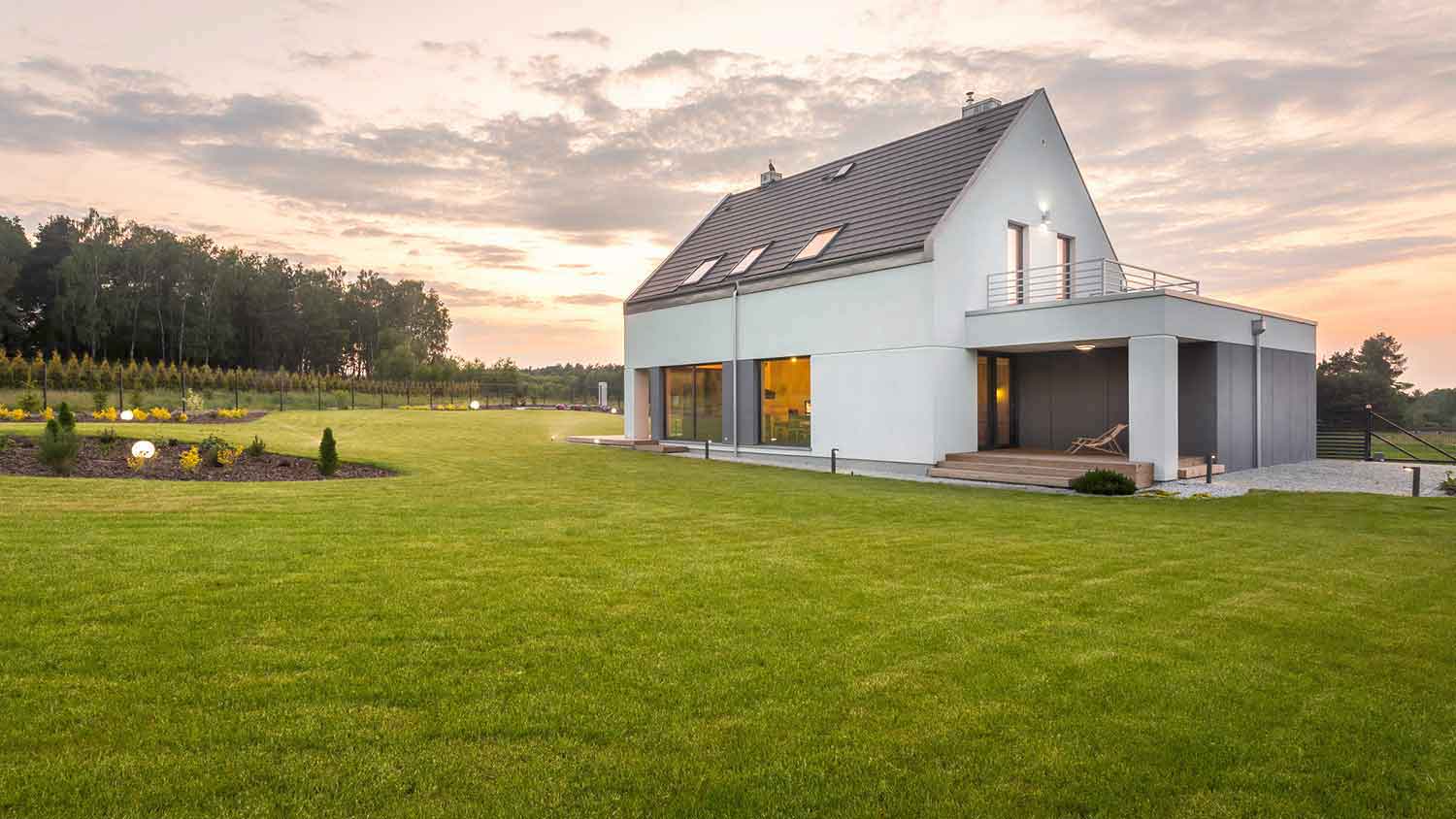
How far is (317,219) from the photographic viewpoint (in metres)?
30.8

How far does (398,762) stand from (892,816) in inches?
72.8

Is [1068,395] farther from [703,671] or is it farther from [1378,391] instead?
[1378,391]

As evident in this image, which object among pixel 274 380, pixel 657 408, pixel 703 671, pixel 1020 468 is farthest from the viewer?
pixel 274 380

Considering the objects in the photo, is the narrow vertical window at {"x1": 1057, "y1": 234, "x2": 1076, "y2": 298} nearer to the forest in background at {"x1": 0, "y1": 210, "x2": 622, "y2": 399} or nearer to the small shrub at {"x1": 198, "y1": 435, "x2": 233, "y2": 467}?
the small shrub at {"x1": 198, "y1": 435, "x2": 233, "y2": 467}

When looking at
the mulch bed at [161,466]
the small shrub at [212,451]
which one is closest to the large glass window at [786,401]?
the mulch bed at [161,466]

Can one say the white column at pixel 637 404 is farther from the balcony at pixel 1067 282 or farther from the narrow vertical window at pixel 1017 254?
the narrow vertical window at pixel 1017 254

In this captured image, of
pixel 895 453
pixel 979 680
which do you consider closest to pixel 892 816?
pixel 979 680

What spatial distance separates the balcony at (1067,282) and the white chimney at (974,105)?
4.26m

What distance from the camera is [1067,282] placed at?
19.0 metres

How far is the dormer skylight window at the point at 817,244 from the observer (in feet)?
61.4

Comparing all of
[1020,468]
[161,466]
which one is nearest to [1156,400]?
[1020,468]

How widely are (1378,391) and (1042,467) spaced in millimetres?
26183

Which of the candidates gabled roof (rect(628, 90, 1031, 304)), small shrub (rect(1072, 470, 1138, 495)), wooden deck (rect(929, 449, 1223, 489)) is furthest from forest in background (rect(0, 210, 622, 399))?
small shrub (rect(1072, 470, 1138, 495))

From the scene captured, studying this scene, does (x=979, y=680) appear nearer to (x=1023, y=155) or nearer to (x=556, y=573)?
(x=556, y=573)
